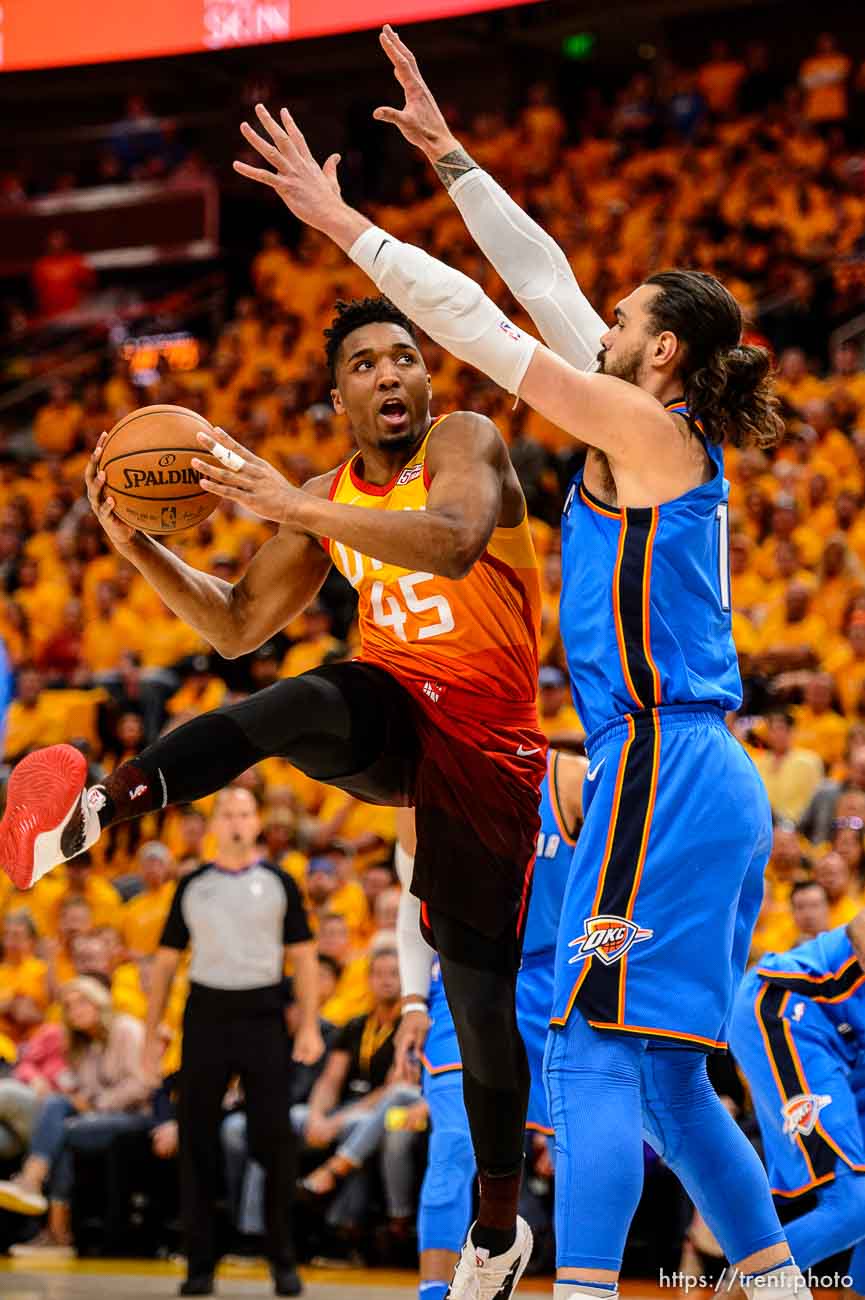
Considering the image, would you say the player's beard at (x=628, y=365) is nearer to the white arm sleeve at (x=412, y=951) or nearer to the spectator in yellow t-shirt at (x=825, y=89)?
the white arm sleeve at (x=412, y=951)

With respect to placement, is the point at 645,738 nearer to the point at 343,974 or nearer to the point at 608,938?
the point at 608,938

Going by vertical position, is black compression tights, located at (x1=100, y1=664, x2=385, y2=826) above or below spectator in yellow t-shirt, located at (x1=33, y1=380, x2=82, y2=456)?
below

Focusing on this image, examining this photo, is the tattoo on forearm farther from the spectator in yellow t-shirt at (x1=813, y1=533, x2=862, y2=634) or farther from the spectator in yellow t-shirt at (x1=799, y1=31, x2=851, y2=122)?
the spectator in yellow t-shirt at (x1=799, y1=31, x2=851, y2=122)

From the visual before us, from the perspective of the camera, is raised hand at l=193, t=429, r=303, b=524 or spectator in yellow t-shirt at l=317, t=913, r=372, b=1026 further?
spectator in yellow t-shirt at l=317, t=913, r=372, b=1026

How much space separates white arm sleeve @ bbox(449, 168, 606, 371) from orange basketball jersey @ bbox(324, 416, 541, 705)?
1.31ft

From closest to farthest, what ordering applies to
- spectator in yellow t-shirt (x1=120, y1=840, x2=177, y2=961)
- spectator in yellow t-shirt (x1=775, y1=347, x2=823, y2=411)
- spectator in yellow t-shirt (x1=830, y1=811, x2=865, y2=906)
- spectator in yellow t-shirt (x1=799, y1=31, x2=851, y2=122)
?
spectator in yellow t-shirt (x1=830, y1=811, x2=865, y2=906)
spectator in yellow t-shirt (x1=120, y1=840, x2=177, y2=961)
spectator in yellow t-shirt (x1=775, y1=347, x2=823, y2=411)
spectator in yellow t-shirt (x1=799, y1=31, x2=851, y2=122)

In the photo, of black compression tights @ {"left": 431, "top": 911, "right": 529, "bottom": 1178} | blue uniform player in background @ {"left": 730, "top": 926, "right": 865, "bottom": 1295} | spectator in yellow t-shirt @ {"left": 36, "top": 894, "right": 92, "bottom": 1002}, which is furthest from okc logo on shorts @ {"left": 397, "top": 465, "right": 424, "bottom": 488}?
spectator in yellow t-shirt @ {"left": 36, "top": 894, "right": 92, "bottom": 1002}

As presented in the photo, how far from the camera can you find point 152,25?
47.1ft

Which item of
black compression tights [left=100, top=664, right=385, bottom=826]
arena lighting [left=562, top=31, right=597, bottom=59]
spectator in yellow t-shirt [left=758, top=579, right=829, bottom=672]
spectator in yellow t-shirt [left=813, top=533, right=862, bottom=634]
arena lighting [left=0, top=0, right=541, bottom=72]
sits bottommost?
black compression tights [left=100, top=664, right=385, bottom=826]

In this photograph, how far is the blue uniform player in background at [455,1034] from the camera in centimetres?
538

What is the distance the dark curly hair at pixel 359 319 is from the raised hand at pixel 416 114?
18.5 inches

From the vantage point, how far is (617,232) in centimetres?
1658

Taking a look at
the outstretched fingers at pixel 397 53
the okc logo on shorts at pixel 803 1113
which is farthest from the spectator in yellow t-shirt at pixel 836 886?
the outstretched fingers at pixel 397 53

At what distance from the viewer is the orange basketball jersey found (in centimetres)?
449
